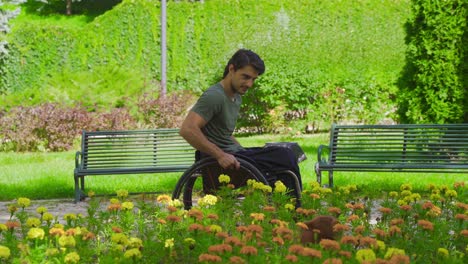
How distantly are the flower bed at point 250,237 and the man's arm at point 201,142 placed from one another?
0.73 feet

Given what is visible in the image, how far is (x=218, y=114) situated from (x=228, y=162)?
48cm

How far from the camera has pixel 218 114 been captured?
5.47 m

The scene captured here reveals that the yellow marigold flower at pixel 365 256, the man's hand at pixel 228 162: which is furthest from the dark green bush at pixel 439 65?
the yellow marigold flower at pixel 365 256

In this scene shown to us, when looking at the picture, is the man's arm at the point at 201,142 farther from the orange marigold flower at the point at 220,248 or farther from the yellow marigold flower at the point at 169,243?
the orange marigold flower at the point at 220,248

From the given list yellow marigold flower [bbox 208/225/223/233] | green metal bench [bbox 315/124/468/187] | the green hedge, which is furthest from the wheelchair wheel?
the green hedge

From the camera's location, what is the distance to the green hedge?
18016 mm

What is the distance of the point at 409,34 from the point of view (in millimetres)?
11266

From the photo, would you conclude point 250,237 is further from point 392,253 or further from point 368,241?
point 392,253

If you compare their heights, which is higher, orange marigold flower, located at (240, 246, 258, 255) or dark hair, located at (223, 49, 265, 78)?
dark hair, located at (223, 49, 265, 78)

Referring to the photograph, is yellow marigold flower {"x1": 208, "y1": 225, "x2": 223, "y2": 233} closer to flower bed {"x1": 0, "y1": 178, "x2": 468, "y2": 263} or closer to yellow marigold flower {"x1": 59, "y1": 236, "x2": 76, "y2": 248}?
flower bed {"x1": 0, "y1": 178, "x2": 468, "y2": 263}

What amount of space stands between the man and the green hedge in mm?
11550

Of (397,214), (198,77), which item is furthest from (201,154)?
(198,77)

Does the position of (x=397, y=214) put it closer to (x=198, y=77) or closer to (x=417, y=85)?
(x=417, y=85)

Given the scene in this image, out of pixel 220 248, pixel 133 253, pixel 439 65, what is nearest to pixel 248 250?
pixel 220 248
